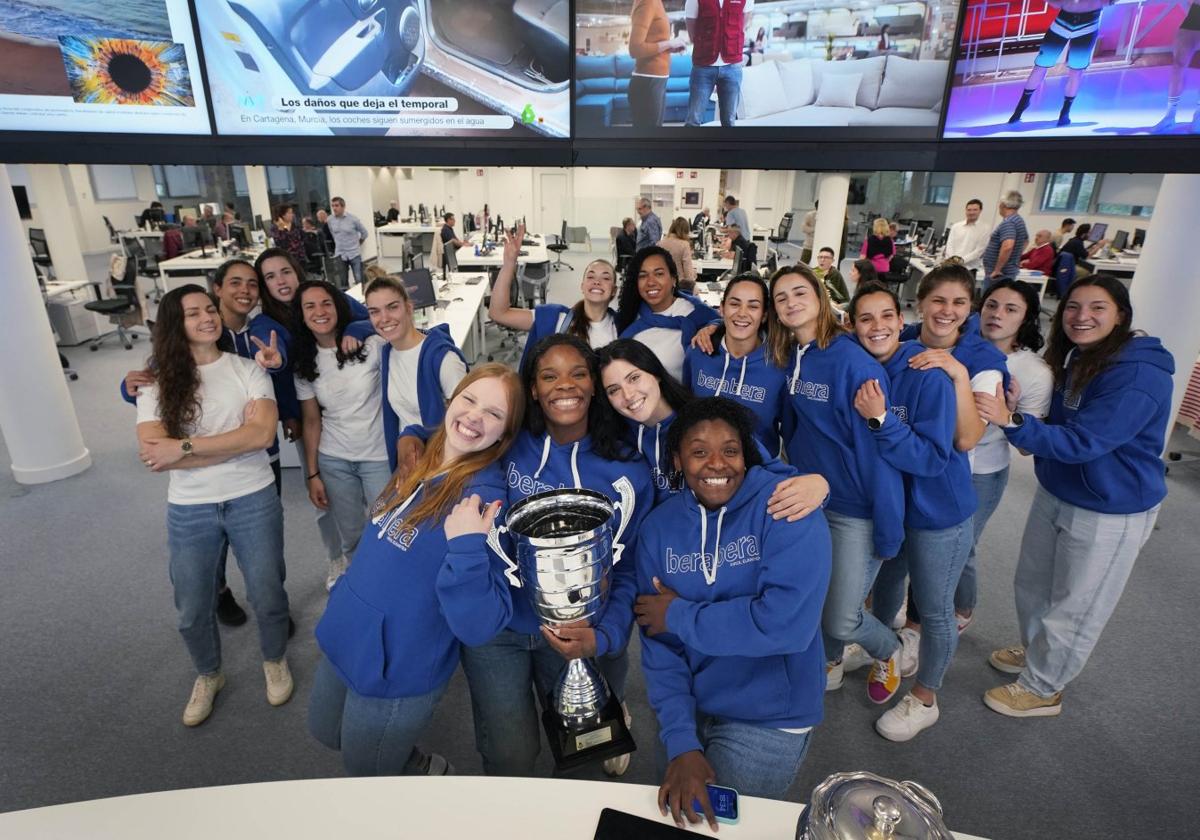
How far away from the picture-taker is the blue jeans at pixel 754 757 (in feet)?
5.11

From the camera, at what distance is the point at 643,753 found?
2.42 meters

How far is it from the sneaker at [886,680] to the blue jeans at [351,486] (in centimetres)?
226

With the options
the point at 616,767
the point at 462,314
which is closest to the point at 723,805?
the point at 616,767

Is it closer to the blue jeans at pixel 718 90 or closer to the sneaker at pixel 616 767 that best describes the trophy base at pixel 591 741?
the sneaker at pixel 616 767

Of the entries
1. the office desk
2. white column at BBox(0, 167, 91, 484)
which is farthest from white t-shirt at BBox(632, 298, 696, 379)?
white column at BBox(0, 167, 91, 484)

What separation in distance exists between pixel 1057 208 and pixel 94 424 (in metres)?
17.1

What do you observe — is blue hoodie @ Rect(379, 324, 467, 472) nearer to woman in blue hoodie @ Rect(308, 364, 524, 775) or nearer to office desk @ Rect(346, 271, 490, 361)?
woman in blue hoodie @ Rect(308, 364, 524, 775)

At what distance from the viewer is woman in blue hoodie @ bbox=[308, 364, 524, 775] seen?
5.32 ft

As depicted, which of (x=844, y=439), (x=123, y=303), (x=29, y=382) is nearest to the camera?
(x=844, y=439)

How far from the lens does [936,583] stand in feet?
7.62

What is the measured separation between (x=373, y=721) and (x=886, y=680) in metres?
2.04

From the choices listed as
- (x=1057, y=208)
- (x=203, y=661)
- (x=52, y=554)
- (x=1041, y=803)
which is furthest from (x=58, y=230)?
(x=1057, y=208)

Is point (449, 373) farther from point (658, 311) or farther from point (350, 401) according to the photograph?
point (658, 311)

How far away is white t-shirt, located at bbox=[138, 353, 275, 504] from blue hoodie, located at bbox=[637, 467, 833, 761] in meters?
1.55
